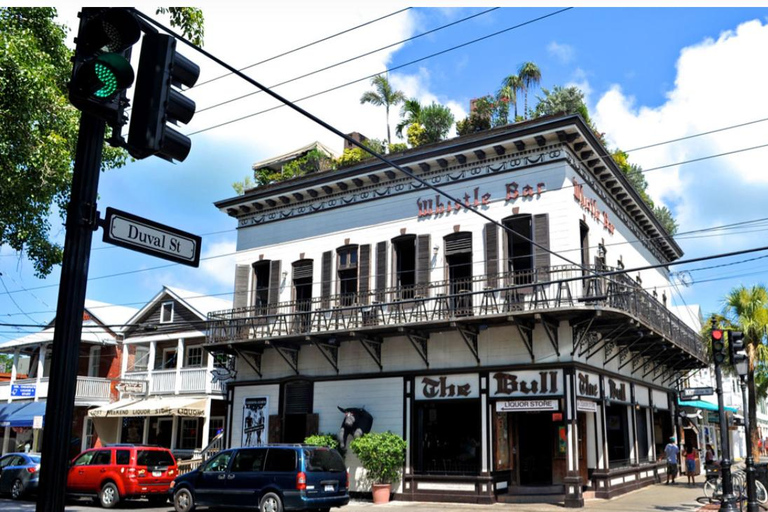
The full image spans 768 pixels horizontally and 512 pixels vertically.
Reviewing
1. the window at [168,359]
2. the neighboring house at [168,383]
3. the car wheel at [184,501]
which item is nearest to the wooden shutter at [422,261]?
the car wheel at [184,501]

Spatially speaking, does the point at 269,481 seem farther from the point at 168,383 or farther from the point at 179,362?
the point at 168,383

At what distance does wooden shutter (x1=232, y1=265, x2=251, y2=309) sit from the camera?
89.8ft

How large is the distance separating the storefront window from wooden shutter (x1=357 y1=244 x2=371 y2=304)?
13.8 feet

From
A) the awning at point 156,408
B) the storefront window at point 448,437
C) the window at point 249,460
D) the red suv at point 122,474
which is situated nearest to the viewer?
the window at point 249,460

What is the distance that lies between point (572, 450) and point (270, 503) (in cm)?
826

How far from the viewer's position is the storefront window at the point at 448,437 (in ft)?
69.1

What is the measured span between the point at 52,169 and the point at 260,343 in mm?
11978

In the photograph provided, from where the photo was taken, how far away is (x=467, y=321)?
67.6ft

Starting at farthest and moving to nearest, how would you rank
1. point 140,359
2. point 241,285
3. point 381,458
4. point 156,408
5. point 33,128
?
point 140,359 → point 156,408 → point 241,285 → point 381,458 → point 33,128

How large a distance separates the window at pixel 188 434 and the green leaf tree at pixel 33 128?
1953 centimetres

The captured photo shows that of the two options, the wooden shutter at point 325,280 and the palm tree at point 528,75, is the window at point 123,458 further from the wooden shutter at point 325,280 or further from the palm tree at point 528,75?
the palm tree at point 528,75

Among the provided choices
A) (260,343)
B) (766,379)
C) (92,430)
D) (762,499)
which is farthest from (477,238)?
(766,379)

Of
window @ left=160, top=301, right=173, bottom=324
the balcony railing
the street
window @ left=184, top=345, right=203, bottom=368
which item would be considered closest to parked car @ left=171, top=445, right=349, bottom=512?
the street

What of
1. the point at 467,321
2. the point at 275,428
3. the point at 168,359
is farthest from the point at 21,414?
the point at 467,321
